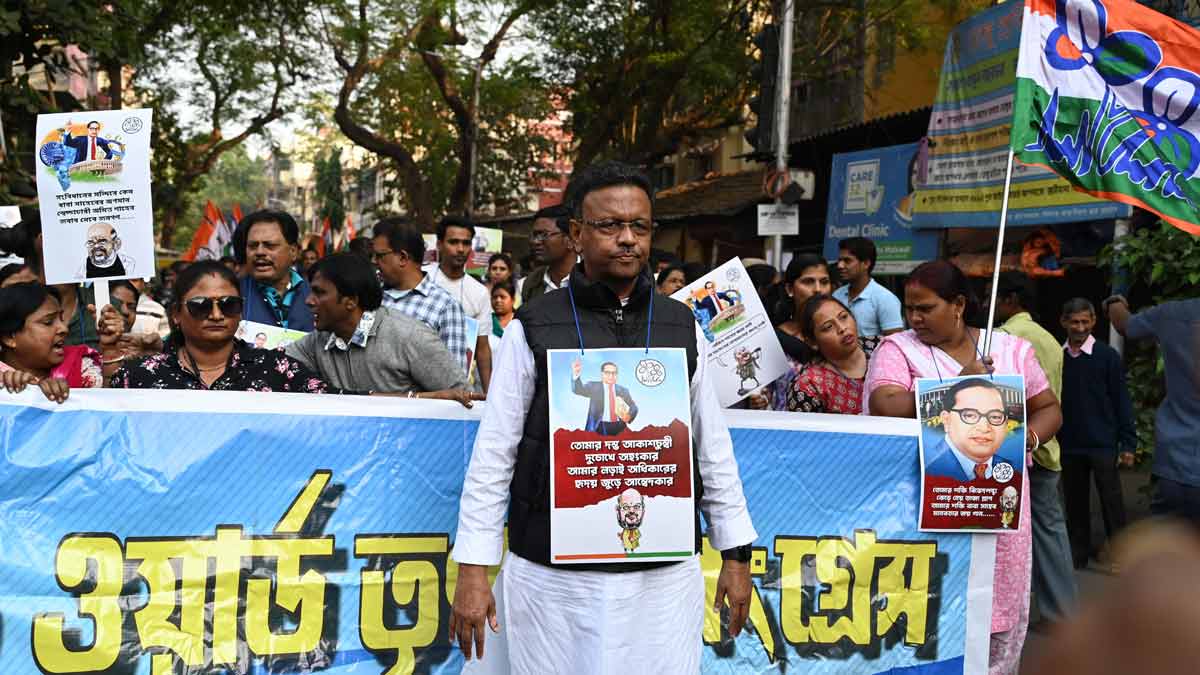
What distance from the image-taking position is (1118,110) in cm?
495

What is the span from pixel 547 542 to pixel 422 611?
38.5 inches

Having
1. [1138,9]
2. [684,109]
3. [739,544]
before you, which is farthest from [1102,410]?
[684,109]

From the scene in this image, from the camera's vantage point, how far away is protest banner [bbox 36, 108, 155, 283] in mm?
4809

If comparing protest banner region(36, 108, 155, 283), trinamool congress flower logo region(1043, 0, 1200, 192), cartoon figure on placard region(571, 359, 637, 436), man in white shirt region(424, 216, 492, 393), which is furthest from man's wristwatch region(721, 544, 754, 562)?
man in white shirt region(424, 216, 492, 393)

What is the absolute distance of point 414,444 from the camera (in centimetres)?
391

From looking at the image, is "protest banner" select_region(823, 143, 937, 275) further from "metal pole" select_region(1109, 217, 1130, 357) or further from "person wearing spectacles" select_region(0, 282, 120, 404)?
"person wearing spectacles" select_region(0, 282, 120, 404)

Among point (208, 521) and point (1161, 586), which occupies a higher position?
point (1161, 586)

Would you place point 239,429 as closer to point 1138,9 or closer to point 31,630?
point 31,630

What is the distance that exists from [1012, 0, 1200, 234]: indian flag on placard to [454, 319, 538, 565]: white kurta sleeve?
2.76 m

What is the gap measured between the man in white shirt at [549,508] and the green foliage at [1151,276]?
679 cm

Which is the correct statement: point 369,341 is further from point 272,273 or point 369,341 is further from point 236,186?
point 236,186

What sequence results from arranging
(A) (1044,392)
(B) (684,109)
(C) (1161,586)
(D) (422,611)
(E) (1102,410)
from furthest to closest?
(B) (684,109) → (E) (1102,410) → (A) (1044,392) → (D) (422,611) → (C) (1161,586)

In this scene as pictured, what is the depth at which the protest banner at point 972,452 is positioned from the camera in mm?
4203

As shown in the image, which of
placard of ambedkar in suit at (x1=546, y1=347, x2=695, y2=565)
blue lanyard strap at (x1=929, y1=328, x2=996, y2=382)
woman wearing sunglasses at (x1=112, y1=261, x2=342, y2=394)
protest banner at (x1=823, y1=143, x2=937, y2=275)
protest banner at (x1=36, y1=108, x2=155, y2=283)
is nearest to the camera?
placard of ambedkar in suit at (x1=546, y1=347, x2=695, y2=565)
